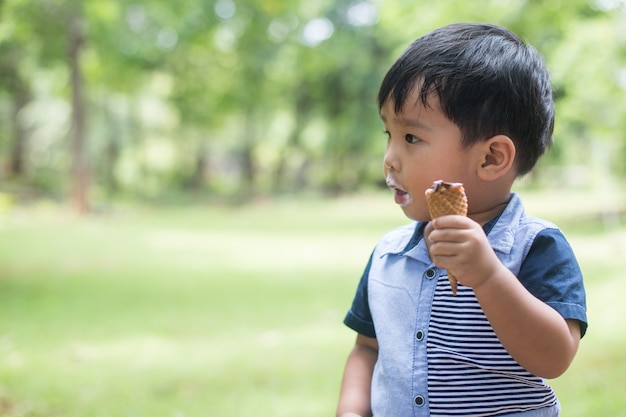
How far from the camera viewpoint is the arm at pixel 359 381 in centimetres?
102

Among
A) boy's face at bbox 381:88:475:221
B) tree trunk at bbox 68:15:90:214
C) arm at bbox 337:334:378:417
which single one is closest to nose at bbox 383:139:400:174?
boy's face at bbox 381:88:475:221

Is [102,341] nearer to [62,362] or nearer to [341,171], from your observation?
[62,362]

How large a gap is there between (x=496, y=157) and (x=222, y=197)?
44.0ft

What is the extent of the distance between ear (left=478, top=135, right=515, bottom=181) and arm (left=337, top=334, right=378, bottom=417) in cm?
30

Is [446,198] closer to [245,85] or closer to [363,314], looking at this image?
[363,314]

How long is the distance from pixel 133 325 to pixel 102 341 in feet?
1.10

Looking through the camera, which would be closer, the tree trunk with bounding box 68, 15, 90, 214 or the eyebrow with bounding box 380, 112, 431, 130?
the eyebrow with bounding box 380, 112, 431, 130

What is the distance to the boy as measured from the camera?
895 millimetres

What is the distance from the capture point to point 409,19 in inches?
290

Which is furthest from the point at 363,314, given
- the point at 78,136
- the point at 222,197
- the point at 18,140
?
the point at 18,140

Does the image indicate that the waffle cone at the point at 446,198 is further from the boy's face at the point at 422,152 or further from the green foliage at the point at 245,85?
the green foliage at the point at 245,85

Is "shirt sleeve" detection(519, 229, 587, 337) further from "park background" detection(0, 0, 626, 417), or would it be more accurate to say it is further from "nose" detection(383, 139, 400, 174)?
"park background" detection(0, 0, 626, 417)

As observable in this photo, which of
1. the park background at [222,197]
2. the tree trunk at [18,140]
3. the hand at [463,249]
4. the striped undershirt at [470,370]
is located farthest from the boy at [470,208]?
the tree trunk at [18,140]

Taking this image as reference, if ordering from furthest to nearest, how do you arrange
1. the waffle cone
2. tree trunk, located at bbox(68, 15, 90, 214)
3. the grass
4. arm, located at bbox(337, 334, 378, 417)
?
tree trunk, located at bbox(68, 15, 90, 214)
the grass
arm, located at bbox(337, 334, 378, 417)
the waffle cone
